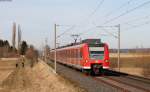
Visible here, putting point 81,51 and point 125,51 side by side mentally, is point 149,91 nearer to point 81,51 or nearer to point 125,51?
point 81,51

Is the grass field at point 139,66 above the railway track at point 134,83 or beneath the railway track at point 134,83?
above

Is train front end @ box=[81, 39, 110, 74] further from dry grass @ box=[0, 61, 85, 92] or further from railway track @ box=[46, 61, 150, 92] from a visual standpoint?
railway track @ box=[46, 61, 150, 92]

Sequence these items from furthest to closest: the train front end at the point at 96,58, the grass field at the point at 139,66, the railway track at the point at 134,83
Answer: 1. the grass field at the point at 139,66
2. the train front end at the point at 96,58
3. the railway track at the point at 134,83

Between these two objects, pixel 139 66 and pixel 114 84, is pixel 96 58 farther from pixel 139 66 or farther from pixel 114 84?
pixel 139 66

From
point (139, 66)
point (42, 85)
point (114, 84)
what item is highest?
point (139, 66)

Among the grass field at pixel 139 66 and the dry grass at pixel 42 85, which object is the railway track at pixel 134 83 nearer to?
the dry grass at pixel 42 85

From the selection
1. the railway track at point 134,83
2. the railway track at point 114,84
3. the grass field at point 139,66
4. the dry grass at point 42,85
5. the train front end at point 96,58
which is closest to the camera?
the railway track at point 114,84

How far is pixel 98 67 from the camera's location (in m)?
38.6

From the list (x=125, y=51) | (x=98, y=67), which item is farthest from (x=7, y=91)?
(x=125, y=51)

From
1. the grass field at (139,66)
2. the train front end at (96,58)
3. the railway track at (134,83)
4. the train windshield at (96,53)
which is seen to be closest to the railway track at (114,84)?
the railway track at (134,83)

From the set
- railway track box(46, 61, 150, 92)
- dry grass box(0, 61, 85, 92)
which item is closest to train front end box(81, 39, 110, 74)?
dry grass box(0, 61, 85, 92)

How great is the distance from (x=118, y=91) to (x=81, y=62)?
17.7 metres

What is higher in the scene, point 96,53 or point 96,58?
point 96,53

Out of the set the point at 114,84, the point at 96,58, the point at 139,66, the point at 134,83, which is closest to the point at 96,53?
the point at 96,58
